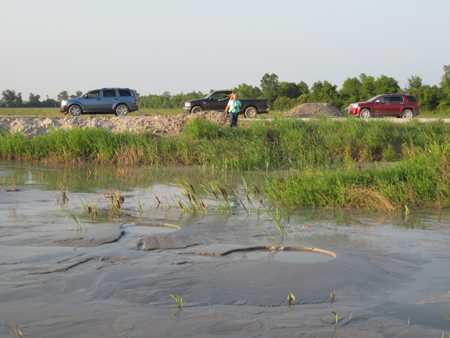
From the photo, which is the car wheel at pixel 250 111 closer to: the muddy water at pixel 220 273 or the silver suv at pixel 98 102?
the silver suv at pixel 98 102

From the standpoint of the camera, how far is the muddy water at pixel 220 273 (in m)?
4.20

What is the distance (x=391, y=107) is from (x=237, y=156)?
15.6 meters

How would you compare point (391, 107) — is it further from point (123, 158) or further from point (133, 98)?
point (123, 158)

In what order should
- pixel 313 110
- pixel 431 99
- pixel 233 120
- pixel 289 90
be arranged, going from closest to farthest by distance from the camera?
pixel 233 120, pixel 313 110, pixel 431 99, pixel 289 90

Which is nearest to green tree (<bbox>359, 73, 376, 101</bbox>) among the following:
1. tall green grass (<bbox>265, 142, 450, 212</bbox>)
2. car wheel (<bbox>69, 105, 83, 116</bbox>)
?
car wheel (<bbox>69, 105, 83, 116</bbox>)

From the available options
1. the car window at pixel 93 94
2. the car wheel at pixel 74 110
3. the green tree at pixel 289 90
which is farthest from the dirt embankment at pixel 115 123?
the green tree at pixel 289 90

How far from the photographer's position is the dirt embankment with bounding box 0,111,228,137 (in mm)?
20297

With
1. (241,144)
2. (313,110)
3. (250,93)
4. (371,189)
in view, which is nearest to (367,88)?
(250,93)

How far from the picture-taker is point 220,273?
5.51 meters

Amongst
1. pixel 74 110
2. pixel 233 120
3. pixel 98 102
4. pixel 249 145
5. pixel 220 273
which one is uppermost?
pixel 98 102

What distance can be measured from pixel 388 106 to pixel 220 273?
26.0 meters

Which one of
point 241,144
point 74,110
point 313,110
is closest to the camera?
point 241,144

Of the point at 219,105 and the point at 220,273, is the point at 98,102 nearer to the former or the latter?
the point at 219,105

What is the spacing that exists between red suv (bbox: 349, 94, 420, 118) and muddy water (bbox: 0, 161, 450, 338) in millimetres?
20756
